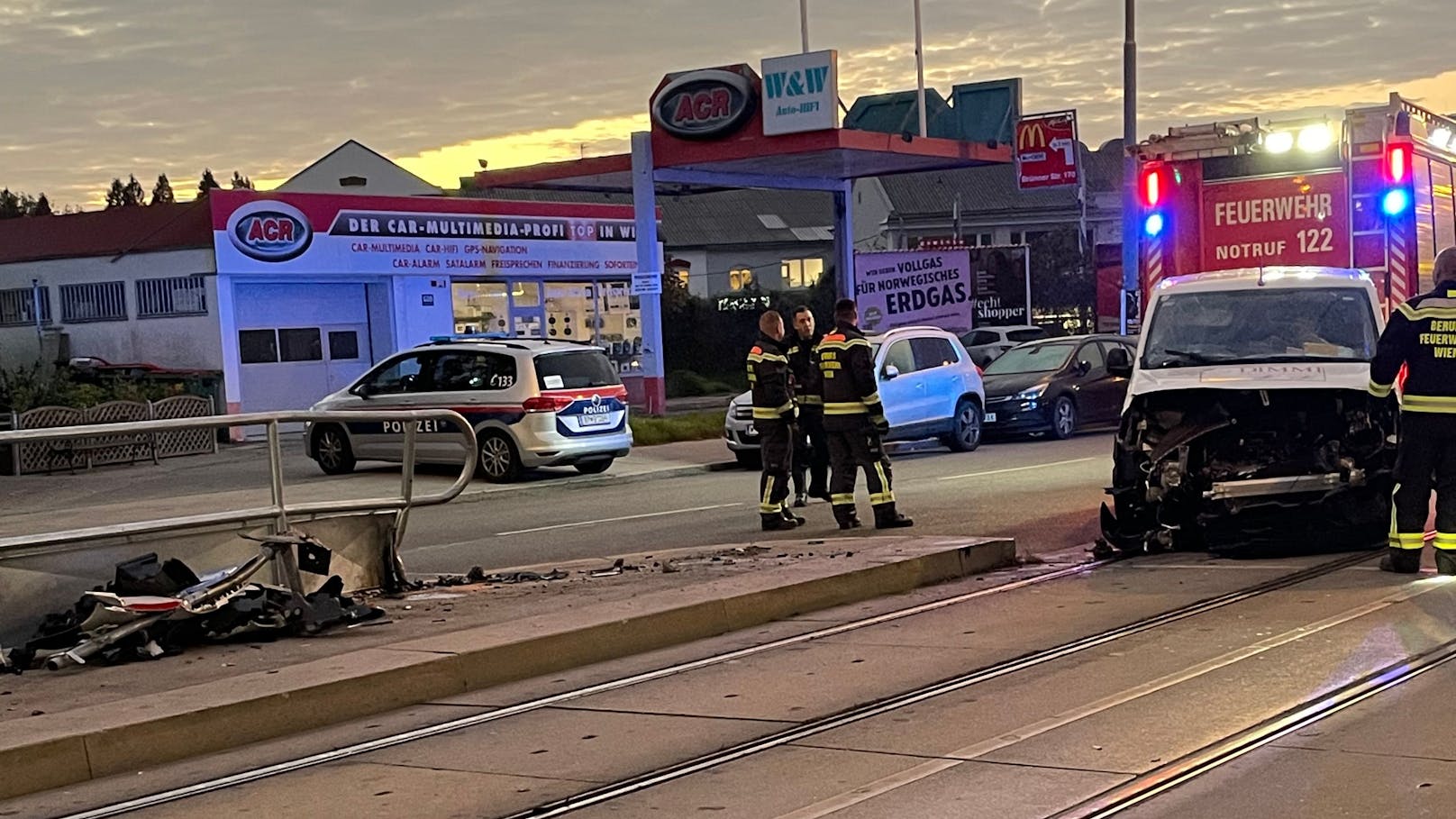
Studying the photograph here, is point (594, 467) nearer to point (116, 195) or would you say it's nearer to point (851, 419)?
point (851, 419)

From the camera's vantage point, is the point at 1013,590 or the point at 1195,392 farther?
the point at 1195,392

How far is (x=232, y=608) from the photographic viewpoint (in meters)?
8.62

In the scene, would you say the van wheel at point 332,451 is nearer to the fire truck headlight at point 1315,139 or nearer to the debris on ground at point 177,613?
the debris on ground at point 177,613

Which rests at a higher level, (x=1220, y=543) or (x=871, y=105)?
(x=871, y=105)

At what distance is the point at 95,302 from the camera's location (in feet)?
98.6

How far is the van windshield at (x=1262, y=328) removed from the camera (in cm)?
1190

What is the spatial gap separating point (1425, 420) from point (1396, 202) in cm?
355

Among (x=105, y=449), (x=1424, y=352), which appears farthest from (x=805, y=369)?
(x=105, y=449)

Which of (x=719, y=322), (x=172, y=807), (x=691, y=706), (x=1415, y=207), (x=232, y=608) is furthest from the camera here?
(x=719, y=322)

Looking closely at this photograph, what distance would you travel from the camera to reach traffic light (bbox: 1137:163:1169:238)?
47.3 feet

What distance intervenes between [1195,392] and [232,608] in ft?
21.7

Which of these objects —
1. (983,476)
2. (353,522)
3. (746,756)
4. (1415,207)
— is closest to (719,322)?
(983,476)

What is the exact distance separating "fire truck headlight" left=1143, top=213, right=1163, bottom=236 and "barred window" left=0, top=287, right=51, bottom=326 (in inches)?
897

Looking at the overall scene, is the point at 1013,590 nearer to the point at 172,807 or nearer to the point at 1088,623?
the point at 1088,623
